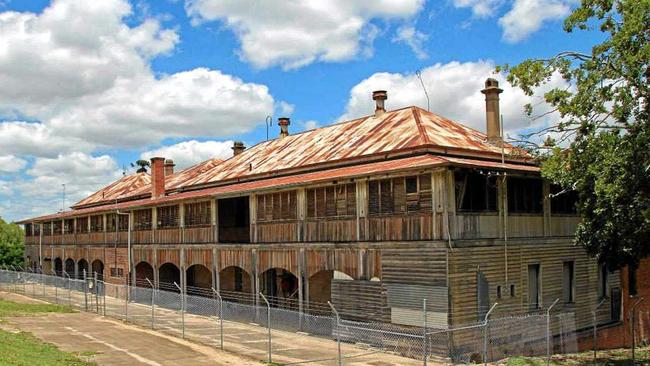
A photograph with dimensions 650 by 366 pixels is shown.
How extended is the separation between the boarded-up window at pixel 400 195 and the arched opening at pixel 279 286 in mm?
9603

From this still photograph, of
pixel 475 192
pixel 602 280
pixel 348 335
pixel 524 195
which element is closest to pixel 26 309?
pixel 348 335

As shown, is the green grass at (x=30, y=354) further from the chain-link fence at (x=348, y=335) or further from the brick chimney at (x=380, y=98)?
the brick chimney at (x=380, y=98)

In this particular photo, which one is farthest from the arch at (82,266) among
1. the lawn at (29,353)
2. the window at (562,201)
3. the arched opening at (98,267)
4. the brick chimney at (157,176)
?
the window at (562,201)

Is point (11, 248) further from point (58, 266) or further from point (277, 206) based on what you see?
point (277, 206)

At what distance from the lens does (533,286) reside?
23.7 m

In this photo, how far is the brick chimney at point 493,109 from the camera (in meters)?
26.4

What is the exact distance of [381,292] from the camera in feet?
74.1

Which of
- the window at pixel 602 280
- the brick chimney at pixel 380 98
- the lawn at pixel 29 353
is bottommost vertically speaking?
the lawn at pixel 29 353

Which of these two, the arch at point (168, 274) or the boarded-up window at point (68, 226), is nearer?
the arch at point (168, 274)

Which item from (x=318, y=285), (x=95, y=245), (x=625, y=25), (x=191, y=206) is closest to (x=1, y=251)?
(x=95, y=245)

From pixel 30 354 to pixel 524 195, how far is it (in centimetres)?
1657

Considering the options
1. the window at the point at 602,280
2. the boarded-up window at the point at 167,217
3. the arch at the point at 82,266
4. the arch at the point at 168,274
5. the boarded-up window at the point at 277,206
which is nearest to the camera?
the window at the point at 602,280

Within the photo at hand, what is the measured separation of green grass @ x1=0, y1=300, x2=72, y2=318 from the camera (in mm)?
31672

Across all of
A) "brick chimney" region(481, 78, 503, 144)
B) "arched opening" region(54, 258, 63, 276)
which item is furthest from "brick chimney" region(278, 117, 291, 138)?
"arched opening" region(54, 258, 63, 276)
